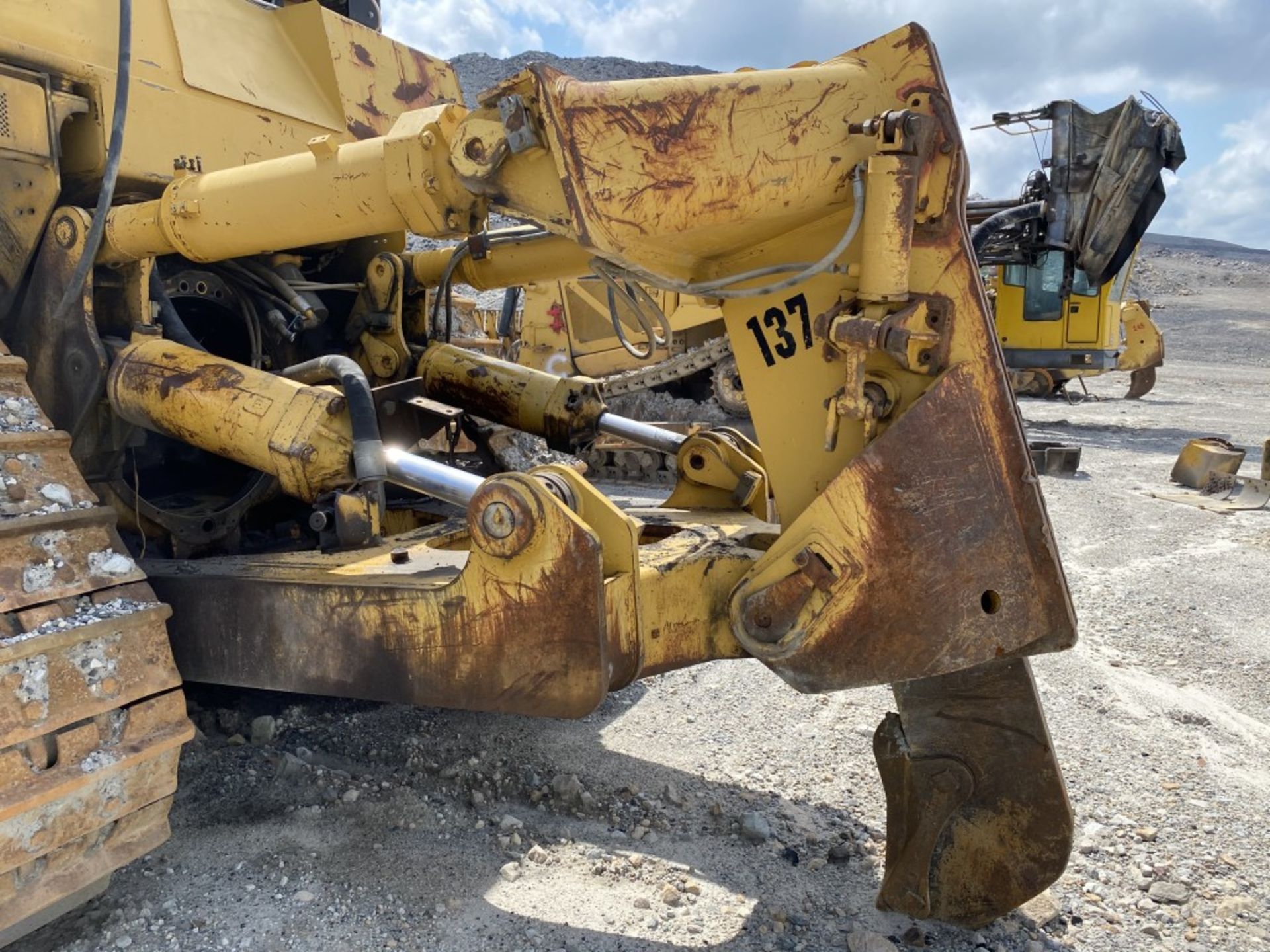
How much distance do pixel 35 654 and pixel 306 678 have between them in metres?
0.67

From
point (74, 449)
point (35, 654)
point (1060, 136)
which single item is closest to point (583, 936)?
point (35, 654)

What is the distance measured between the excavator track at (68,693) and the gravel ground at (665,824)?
291 millimetres

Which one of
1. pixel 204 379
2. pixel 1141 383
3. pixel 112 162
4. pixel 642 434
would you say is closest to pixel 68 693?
pixel 204 379

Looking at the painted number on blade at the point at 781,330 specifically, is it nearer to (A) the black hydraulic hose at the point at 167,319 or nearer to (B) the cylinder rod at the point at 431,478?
(B) the cylinder rod at the point at 431,478

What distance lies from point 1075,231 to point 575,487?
11362 mm

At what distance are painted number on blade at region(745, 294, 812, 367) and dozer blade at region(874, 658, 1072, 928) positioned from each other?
842 millimetres

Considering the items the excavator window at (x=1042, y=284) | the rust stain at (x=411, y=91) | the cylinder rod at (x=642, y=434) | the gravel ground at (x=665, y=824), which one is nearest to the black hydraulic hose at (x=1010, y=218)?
the excavator window at (x=1042, y=284)

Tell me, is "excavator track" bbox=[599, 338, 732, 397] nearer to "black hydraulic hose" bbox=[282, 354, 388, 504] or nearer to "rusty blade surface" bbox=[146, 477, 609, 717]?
"black hydraulic hose" bbox=[282, 354, 388, 504]

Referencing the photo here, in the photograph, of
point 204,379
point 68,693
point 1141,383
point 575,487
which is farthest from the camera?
point 1141,383

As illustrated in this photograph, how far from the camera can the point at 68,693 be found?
7.07 feet

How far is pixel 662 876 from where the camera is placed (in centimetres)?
272

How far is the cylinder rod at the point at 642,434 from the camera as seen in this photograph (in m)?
3.79

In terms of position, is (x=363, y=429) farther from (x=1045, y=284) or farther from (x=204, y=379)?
(x=1045, y=284)

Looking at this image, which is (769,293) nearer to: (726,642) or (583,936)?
(726,642)
